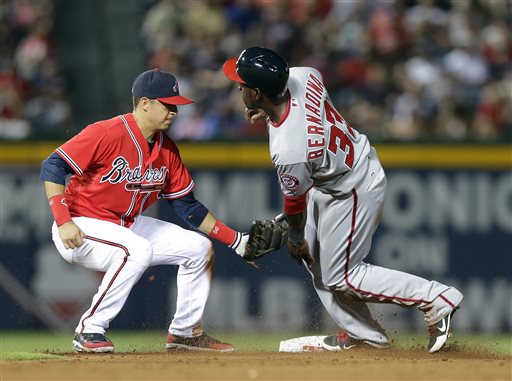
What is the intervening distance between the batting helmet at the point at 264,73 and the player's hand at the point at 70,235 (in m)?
1.47

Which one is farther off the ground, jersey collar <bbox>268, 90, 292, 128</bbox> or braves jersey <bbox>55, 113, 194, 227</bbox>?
jersey collar <bbox>268, 90, 292, 128</bbox>

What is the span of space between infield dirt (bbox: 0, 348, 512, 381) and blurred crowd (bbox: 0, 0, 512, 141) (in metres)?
4.45

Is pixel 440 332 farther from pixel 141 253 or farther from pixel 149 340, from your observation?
pixel 149 340

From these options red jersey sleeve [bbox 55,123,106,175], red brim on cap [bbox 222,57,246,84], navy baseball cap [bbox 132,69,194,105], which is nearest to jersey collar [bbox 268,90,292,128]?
red brim on cap [bbox 222,57,246,84]

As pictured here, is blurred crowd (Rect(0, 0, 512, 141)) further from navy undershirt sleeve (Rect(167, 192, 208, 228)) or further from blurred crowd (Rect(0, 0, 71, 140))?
A: navy undershirt sleeve (Rect(167, 192, 208, 228))

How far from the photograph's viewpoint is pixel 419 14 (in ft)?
42.1

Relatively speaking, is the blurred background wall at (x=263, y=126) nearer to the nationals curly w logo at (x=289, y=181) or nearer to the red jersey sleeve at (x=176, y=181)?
the red jersey sleeve at (x=176, y=181)

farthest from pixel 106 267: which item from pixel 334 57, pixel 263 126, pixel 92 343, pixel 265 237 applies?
pixel 334 57

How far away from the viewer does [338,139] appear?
7.23 m

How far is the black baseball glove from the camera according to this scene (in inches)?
301

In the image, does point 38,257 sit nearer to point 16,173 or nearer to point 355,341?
point 16,173

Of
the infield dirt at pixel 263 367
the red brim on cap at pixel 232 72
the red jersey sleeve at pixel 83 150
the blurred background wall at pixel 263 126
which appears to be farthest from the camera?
the blurred background wall at pixel 263 126

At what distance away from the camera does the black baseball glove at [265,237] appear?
25.1 feet

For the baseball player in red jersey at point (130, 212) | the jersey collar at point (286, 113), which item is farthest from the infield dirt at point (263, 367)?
Answer: the jersey collar at point (286, 113)
